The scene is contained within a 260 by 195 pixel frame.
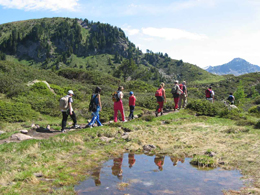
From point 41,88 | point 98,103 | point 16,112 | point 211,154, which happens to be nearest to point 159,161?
point 211,154

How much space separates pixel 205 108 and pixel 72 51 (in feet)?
511

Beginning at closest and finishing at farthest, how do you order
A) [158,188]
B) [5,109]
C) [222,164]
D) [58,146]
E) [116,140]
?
[158,188] < [222,164] < [58,146] < [116,140] < [5,109]

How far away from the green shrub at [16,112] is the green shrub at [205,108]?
1137cm

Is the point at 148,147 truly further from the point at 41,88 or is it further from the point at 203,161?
the point at 41,88

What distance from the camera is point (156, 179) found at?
20.6ft

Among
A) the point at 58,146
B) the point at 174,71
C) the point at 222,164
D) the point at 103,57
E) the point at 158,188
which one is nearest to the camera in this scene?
the point at 158,188

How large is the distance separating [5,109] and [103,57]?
160225mm

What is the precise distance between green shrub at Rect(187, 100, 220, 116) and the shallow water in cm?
1041

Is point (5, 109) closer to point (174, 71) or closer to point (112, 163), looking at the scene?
point (112, 163)

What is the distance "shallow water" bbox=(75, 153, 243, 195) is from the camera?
5571mm

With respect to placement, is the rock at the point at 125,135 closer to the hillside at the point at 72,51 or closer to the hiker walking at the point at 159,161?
the hiker walking at the point at 159,161

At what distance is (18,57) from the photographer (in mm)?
160250

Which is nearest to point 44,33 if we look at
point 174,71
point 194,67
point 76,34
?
point 76,34

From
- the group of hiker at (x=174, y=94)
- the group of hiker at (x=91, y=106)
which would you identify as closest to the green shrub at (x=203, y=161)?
the group of hiker at (x=91, y=106)
